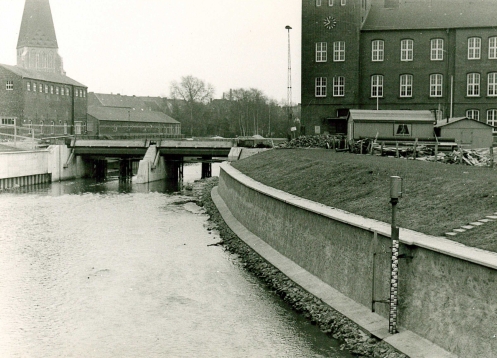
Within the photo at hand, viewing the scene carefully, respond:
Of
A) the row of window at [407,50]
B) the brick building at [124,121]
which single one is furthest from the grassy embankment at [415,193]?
the brick building at [124,121]

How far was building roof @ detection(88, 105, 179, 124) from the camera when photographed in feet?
344

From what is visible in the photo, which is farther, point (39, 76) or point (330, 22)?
point (39, 76)

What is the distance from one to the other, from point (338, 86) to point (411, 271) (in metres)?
46.7

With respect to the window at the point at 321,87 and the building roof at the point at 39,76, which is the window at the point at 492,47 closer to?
the window at the point at 321,87

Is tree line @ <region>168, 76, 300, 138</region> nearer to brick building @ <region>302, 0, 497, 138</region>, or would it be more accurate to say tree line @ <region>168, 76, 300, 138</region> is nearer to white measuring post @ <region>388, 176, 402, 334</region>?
brick building @ <region>302, 0, 497, 138</region>

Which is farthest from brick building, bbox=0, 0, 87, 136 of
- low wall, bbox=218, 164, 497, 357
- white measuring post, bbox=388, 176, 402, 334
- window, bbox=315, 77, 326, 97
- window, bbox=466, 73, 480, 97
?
white measuring post, bbox=388, 176, 402, 334

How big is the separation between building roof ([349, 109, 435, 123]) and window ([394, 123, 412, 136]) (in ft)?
1.15

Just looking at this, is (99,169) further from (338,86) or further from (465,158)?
(465,158)

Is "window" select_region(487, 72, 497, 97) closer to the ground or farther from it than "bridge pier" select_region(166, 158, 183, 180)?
farther from it

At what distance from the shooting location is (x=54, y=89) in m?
91.2

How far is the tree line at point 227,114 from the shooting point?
121 m

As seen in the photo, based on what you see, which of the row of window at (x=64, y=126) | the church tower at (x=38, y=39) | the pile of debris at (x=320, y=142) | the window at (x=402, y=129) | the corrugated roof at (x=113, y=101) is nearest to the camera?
the window at (x=402, y=129)

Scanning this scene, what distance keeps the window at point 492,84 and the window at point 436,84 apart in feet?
14.1

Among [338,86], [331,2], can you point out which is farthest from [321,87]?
[331,2]
